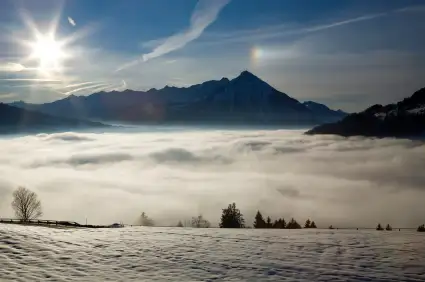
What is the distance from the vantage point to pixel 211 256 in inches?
725

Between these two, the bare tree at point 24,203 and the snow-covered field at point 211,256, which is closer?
the snow-covered field at point 211,256

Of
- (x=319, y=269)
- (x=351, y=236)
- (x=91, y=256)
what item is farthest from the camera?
(x=351, y=236)

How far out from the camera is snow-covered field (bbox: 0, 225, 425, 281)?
51.2 ft

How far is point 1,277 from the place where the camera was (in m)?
14.8

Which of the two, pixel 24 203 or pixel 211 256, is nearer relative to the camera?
pixel 211 256

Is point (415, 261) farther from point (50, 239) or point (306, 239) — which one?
point (50, 239)

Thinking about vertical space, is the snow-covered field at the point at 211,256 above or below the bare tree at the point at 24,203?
below

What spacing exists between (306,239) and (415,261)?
5826 millimetres

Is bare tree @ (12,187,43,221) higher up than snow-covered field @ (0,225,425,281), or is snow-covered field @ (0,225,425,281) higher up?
bare tree @ (12,187,43,221)

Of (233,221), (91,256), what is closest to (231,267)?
(91,256)

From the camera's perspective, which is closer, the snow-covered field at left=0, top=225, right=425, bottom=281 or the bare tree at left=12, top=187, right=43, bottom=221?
the snow-covered field at left=0, top=225, right=425, bottom=281

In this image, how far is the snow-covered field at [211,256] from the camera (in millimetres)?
15594

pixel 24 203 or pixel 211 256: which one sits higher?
pixel 24 203

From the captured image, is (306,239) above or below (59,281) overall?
above
